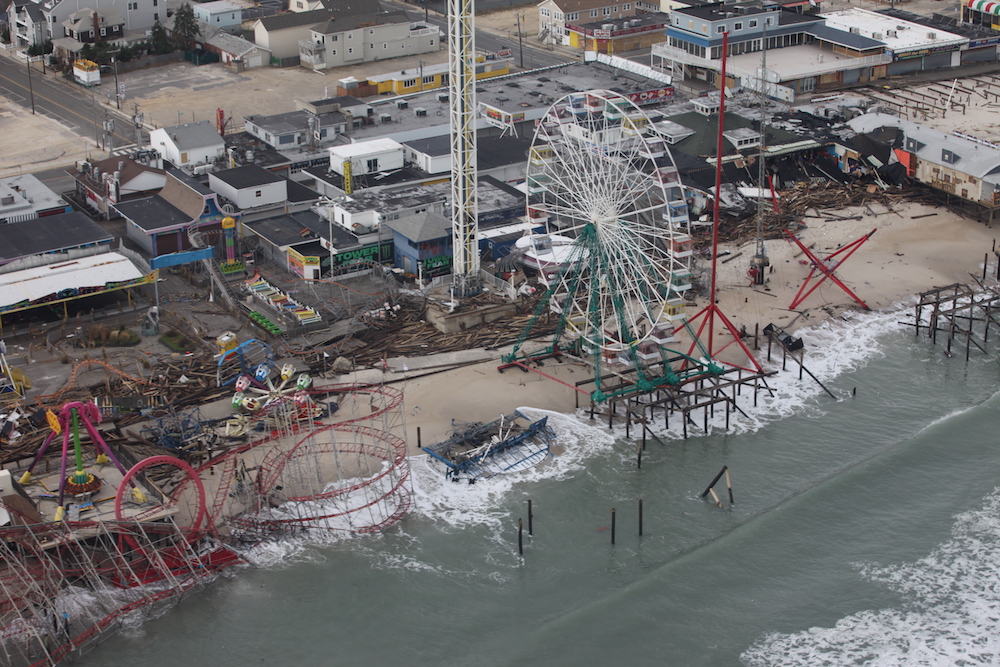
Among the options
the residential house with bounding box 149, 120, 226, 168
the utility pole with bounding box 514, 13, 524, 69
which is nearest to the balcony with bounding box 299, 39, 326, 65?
the utility pole with bounding box 514, 13, 524, 69

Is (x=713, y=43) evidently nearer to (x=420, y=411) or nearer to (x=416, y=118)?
(x=416, y=118)

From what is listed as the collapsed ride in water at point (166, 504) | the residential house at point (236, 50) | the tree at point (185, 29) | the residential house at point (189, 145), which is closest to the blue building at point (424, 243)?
the collapsed ride in water at point (166, 504)

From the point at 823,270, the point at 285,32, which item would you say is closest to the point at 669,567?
the point at 823,270

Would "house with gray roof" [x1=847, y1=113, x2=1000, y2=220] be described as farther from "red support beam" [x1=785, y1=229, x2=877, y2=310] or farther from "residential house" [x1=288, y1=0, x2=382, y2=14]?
"residential house" [x1=288, y1=0, x2=382, y2=14]

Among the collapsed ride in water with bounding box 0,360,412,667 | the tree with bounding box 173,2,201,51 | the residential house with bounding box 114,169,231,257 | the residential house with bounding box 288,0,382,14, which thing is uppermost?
the residential house with bounding box 288,0,382,14

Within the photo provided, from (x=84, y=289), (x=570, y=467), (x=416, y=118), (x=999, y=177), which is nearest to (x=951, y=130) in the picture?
(x=999, y=177)

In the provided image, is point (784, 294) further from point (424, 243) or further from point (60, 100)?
point (60, 100)

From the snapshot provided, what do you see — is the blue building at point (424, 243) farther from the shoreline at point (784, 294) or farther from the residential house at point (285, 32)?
the residential house at point (285, 32)
